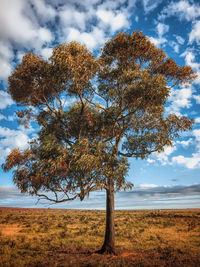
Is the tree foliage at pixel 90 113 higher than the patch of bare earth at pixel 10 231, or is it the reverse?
the tree foliage at pixel 90 113

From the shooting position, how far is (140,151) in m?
12.9

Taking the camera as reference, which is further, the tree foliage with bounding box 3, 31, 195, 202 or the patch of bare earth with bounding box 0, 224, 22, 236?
the patch of bare earth with bounding box 0, 224, 22, 236

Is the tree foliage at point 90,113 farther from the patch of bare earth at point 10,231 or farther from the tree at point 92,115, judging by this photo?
the patch of bare earth at point 10,231

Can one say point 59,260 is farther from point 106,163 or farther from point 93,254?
point 106,163

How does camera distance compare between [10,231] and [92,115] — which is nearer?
Result: [92,115]

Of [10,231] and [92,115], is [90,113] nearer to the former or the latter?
[92,115]

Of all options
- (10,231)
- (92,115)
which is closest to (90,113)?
(92,115)

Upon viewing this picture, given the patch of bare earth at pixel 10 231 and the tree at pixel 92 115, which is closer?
the tree at pixel 92 115

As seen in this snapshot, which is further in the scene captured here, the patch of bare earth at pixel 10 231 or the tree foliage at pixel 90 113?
the patch of bare earth at pixel 10 231

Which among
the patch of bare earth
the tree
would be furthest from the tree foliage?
the patch of bare earth

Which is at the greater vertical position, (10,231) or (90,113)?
(90,113)

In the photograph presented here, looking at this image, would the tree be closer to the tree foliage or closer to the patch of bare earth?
the tree foliage

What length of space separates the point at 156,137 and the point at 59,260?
8637 millimetres

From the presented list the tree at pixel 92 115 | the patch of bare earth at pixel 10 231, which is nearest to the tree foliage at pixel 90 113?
the tree at pixel 92 115
